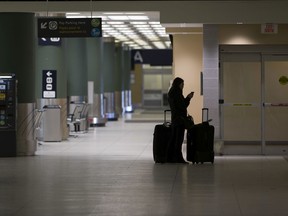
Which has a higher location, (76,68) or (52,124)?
(76,68)

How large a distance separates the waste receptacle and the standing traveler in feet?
26.4

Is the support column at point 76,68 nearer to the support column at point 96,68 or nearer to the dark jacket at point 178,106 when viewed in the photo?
the support column at point 96,68

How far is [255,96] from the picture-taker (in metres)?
16.4

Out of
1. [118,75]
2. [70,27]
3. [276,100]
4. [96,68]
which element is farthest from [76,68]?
[118,75]

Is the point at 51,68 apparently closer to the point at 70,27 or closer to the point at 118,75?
the point at 70,27

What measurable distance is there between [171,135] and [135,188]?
3.87 m

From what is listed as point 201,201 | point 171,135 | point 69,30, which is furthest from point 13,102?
point 201,201

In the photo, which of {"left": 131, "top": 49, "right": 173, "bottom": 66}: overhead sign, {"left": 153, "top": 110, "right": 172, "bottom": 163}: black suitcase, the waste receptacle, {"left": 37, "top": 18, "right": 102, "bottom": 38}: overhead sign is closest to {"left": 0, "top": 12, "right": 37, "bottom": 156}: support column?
{"left": 37, "top": 18, "right": 102, "bottom": 38}: overhead sign

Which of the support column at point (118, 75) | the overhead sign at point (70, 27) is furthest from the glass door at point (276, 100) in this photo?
the support column at point (118, 75)

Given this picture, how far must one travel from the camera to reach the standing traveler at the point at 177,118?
47.2ft

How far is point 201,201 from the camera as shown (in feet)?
31.0

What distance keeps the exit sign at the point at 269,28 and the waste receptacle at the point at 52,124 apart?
8.33m

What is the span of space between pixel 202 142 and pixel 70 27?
180 inches

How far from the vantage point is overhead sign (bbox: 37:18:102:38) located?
16.6 metres
